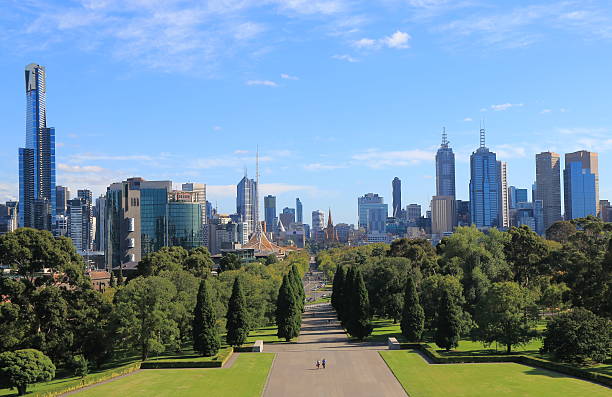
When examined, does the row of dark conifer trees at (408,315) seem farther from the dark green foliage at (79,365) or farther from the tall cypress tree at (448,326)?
the dark green foliage at (79,365)

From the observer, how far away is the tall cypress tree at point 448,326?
207 feet

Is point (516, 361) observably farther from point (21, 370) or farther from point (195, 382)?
point (21, 370)

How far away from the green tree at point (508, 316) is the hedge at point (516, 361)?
6.82ft

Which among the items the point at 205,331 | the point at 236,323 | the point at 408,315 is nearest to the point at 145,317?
the point at 205,331

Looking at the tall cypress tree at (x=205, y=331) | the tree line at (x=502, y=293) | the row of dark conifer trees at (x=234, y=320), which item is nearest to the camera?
the tree line at (x=502, y=293)

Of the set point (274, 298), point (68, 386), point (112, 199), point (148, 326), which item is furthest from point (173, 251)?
point (112, 199)

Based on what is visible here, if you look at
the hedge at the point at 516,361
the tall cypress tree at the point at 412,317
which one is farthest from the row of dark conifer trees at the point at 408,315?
the hedge at the point at 516,361

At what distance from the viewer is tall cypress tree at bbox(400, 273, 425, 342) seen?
67.6m

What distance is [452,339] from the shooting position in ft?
207

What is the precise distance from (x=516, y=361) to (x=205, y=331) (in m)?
29.5

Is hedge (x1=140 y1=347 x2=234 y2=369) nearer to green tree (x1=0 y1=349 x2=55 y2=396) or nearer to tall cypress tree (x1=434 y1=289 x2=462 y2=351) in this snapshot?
green tree (x1=0 y1=349 x2=55 y2=396)

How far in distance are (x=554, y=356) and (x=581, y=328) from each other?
159 inches

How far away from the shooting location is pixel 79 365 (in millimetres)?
54469

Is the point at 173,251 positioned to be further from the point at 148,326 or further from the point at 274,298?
the point at 148,326
